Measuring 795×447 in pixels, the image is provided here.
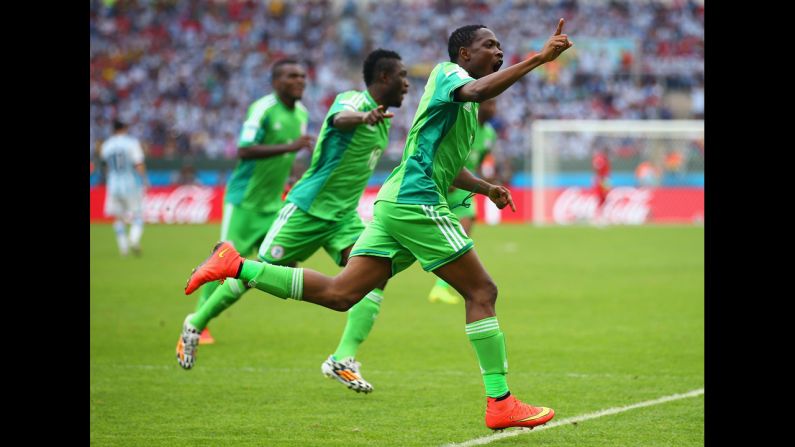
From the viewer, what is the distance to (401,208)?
651 centimetres

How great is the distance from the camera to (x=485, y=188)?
7051 millimetres

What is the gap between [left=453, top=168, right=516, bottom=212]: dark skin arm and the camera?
680cm

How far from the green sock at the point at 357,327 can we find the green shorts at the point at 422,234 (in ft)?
4.64

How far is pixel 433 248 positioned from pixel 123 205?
1582 cm

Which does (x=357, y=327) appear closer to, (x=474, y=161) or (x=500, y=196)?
(x=500, y=196)

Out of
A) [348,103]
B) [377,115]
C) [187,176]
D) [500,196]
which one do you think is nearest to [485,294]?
[500,196]

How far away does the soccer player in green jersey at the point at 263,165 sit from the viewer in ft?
34.8

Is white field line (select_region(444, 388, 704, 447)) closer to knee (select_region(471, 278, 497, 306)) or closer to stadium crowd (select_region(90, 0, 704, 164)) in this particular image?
knee (select_region(471, 278, 497, 306))
